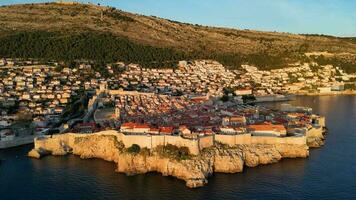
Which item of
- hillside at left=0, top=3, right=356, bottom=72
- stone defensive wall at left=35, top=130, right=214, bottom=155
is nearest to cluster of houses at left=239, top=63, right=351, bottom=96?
hillside at left=0, top=3, right=356, bottom=72

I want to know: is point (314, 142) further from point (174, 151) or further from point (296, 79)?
point (296, 79)

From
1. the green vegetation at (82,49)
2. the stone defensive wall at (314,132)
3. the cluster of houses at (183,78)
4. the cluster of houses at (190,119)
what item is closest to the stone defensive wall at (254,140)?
the cluster of houses at (190,119)

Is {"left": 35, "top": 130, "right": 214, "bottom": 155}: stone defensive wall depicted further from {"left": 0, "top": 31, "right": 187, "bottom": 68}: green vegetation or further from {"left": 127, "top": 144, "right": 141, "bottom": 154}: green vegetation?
{"left": 0, "top": 31, "right": 187, "bottom": 68}: green vegetation

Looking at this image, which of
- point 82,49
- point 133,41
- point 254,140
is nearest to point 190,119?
point 254,140

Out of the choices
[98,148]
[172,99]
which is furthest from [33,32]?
[98,148]

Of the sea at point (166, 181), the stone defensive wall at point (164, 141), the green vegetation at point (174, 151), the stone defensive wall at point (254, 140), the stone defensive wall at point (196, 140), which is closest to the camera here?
the sea at point (166, 181)

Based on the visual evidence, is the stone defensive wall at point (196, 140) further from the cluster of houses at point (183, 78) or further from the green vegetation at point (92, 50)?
the green vegetation at point (92, 50)
